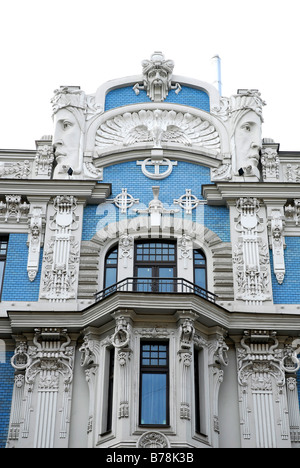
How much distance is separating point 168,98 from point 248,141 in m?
3.20

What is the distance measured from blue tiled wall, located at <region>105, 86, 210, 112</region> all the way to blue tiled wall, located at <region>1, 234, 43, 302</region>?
5.70 meters

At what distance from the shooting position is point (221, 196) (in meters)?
23.1

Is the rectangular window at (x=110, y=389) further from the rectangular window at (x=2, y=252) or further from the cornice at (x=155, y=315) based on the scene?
the rectangular window at (x=2, y=252)

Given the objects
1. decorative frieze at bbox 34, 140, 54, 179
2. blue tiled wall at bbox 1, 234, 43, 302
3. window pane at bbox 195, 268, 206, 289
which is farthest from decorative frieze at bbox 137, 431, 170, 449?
decorative frieze at bbox 34, 140, 54, 179

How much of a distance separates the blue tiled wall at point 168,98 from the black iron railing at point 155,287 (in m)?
6.63

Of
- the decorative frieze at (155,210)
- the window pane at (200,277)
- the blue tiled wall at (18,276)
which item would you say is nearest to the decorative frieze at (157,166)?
the decorative frieze at (155,210)

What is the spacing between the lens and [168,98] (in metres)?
25.7

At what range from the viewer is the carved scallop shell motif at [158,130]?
24.6 m

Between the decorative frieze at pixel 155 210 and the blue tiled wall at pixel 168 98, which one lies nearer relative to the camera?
the decorative frieze at pixel 155 210

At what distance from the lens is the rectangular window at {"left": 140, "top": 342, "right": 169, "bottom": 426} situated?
18922 millimetres

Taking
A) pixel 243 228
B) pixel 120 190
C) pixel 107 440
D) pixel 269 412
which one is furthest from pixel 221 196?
pixel 107 440

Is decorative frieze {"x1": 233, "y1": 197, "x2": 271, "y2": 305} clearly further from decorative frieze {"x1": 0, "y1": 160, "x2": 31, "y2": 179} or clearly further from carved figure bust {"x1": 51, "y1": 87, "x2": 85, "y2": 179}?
decorative frieze {"x1": 0, "y1": 160, "x2": 31, "y2": 179}
